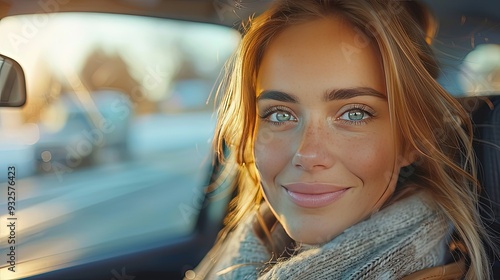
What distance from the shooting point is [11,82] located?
Answer: 1989 millimetres

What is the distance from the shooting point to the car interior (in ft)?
5.74

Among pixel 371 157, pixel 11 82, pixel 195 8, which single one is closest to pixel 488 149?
pixel 371 157

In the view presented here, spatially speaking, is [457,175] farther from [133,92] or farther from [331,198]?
[133,92]

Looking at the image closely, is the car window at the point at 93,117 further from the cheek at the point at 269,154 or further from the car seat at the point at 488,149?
the car seat at the point at 488,149

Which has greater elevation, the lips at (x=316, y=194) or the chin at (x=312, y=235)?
the lips at (x=316, y=194)

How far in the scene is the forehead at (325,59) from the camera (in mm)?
1621

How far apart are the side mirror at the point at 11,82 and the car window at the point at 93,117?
3 cm

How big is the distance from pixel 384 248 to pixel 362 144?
0.24m

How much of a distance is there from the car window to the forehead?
1.12 feet

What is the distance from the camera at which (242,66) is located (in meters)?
1.87

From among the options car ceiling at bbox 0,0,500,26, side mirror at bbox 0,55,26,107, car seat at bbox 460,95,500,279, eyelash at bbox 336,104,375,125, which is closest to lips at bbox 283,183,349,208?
eyelash at bbox 336,104,375,125

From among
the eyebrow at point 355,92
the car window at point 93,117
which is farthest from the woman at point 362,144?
the car window at point 93,117

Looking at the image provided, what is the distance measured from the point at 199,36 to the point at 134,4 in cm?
25

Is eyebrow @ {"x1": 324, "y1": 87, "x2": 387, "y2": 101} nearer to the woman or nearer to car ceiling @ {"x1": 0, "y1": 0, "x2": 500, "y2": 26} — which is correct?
the woman
